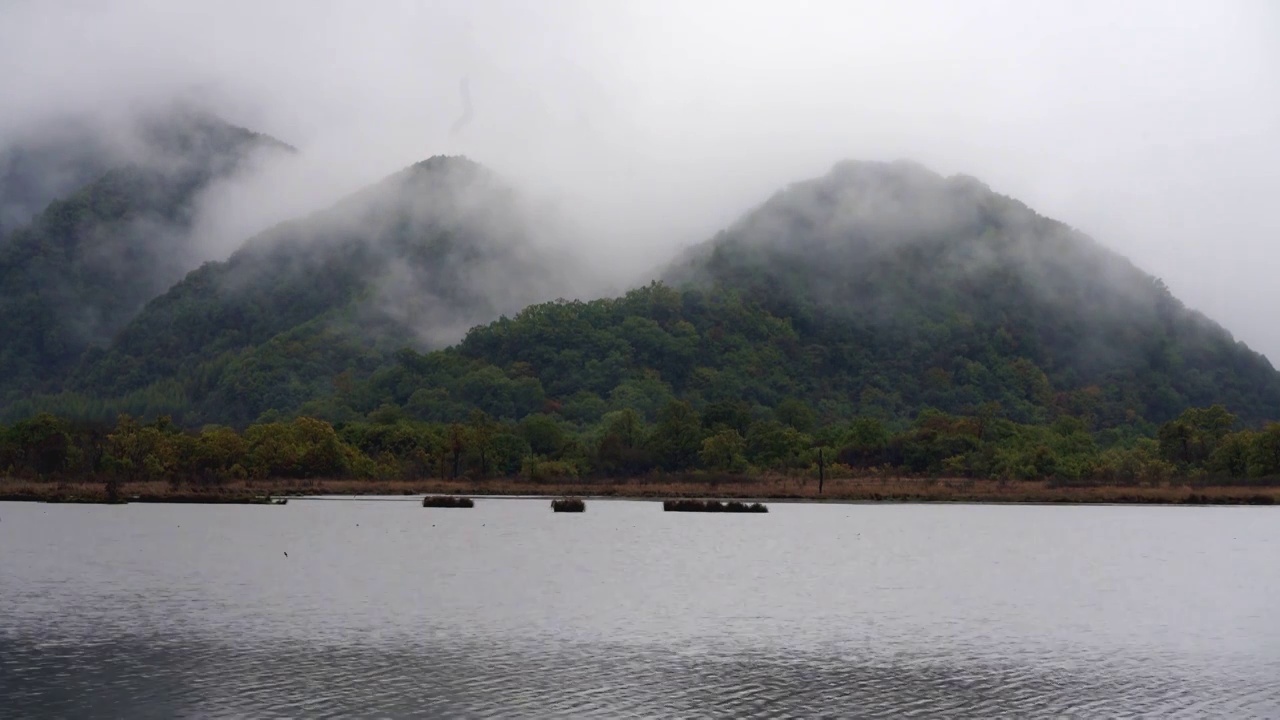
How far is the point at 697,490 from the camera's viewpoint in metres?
145

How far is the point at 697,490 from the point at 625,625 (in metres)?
104

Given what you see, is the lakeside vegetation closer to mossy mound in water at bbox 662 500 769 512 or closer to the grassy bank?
the grassy bank

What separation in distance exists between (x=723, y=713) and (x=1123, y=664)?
1343 centimetres

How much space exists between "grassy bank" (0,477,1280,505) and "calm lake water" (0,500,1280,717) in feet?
146

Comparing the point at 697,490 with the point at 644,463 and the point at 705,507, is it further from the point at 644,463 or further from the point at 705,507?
the point at 644,463

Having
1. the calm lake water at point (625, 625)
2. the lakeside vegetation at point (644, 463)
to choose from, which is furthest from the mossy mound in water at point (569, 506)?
the calm lake water at point (625, 625)

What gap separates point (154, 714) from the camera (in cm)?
2678

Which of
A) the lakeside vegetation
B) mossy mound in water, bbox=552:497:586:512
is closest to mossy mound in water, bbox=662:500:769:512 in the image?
mossy mound in water, bbox=552:497:586:512

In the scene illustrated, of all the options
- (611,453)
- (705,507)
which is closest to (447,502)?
(705,507)

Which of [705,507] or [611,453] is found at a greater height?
[611,453]

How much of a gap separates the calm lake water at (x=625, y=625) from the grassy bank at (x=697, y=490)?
→ 146 feet

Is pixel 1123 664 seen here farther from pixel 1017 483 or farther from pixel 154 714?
pixel 1017 483

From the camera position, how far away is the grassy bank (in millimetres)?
123750

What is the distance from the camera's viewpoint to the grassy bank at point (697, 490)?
406 feet
